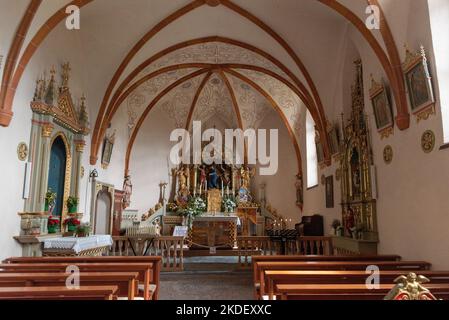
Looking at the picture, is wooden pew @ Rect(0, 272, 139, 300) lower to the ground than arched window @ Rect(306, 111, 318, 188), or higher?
lower

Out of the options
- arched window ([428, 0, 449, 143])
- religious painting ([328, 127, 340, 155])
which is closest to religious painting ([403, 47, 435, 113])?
arched window ([428, 0, 449, 143])

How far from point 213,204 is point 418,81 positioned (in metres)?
10.8

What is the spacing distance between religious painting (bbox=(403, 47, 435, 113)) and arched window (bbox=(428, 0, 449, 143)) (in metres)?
0.16

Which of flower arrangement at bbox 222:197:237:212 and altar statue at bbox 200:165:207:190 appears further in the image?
altar statue at bbox 200:165:207:190

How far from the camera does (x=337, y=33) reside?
9.28 m

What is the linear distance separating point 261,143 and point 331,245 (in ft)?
24.9

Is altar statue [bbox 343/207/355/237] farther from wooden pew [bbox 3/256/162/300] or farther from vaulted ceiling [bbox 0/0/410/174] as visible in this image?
wooden pew [bbox 3/256/162/300]

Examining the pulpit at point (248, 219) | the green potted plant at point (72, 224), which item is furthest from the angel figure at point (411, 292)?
the pulpit at point (248, 219)

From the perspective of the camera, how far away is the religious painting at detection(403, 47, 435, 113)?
5.54 metres

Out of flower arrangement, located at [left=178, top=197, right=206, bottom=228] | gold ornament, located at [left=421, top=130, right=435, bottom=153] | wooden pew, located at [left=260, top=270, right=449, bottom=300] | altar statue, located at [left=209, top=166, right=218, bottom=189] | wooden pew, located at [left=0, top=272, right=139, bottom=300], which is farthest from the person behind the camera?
altar statue, located at [left=209, top=166, right=218, bottom=189]

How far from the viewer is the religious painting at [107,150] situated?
11906 millimetres

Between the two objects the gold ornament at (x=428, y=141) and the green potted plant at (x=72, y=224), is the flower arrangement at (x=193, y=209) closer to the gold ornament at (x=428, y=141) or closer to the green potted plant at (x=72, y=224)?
the green potted plant at (x=72, y=224)
